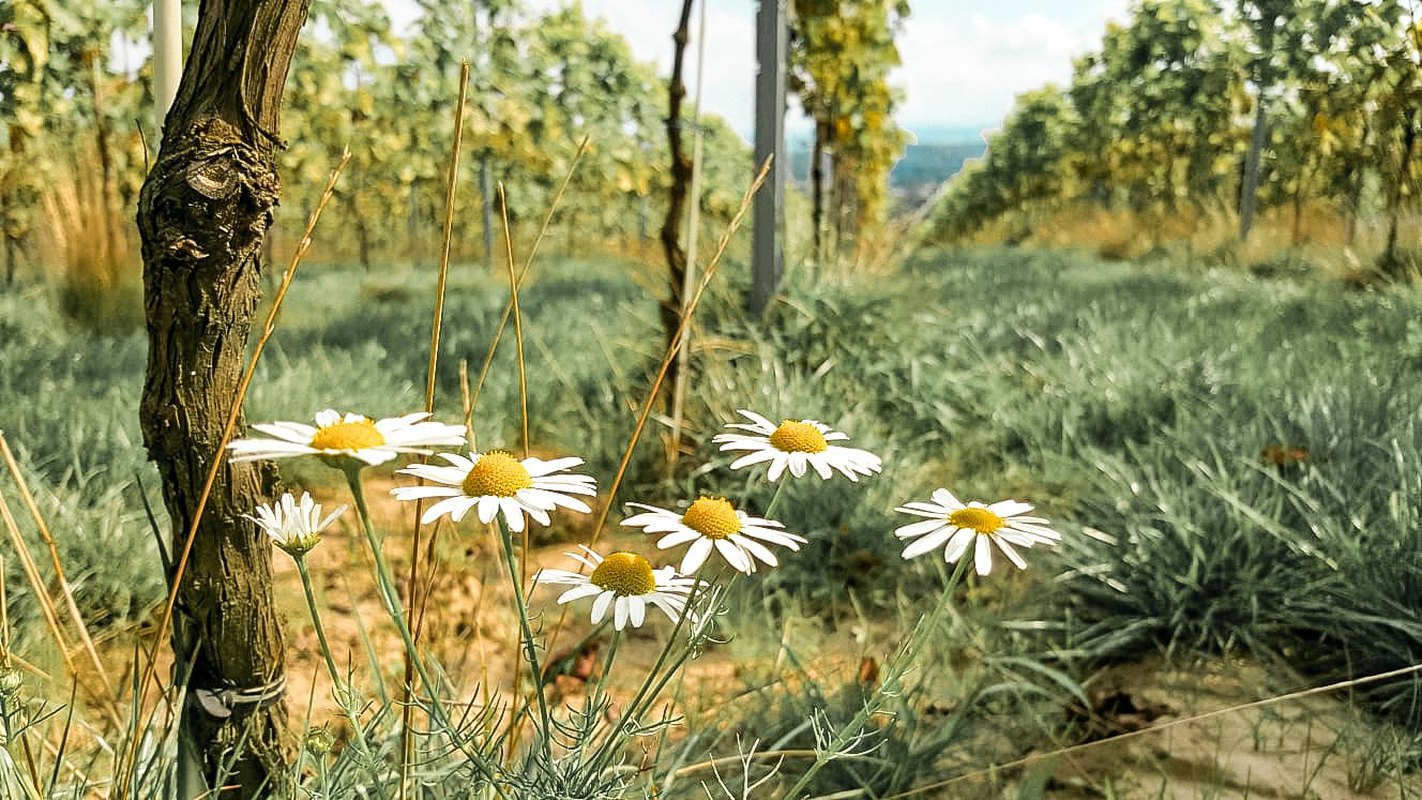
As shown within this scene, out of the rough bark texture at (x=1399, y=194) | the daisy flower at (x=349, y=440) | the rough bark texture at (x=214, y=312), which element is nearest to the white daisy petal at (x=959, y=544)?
the daisy flower at (x=349, y=440)

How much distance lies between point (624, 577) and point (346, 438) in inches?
9.4

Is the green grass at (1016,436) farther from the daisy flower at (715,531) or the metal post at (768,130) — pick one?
the daisy flower at (715,531)

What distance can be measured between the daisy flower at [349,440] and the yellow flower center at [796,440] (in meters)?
0.28

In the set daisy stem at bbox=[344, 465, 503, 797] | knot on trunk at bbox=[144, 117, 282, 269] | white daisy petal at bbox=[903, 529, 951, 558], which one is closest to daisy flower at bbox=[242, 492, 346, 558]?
daisy stem at bbox=[344, 465, 503, 797]

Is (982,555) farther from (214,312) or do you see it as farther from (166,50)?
(166,50)

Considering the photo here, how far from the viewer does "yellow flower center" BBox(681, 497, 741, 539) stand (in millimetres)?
703

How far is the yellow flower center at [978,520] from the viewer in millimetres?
736

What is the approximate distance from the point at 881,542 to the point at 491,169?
25.2 feet

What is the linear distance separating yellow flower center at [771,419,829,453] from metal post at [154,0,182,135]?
63cm

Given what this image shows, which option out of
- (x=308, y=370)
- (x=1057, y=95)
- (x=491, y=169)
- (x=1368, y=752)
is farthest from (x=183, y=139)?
(x=1057, y=95)

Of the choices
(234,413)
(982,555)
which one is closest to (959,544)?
(982,555)

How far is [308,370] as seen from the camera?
302 cm

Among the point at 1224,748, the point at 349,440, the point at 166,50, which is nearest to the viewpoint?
the point at 349,440

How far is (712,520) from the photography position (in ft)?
2.32
